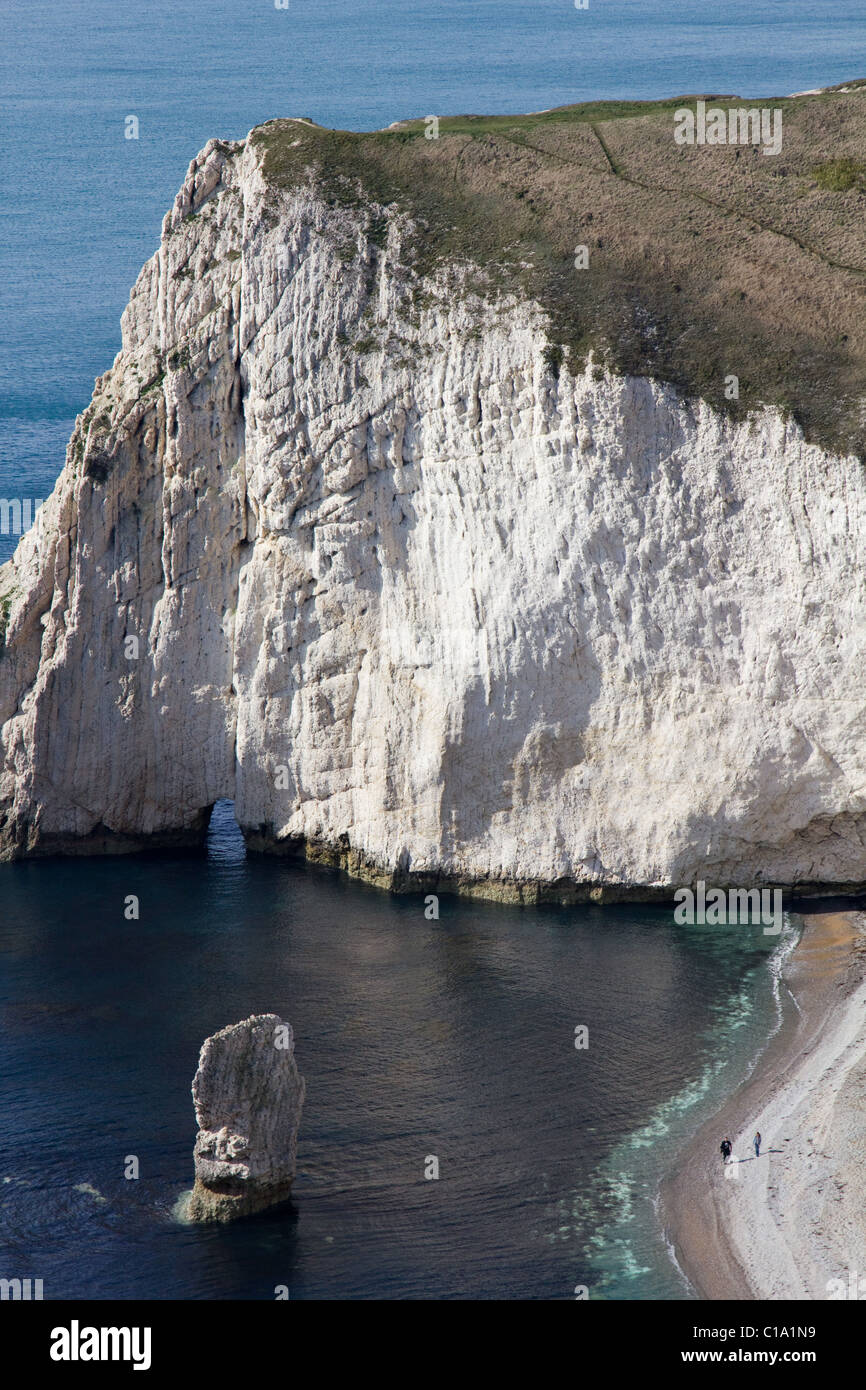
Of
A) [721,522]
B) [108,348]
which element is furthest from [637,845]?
→ [108,348]

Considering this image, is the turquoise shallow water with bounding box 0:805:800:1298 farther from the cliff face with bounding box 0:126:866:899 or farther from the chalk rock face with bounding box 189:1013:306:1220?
the cliff face with bounding box 0:126:866:899

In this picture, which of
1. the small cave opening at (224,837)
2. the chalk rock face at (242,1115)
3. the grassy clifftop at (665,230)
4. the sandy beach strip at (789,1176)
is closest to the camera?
the sandy beach strip at (789,1176)

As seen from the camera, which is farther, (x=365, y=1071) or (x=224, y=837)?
(x=224, y=837)

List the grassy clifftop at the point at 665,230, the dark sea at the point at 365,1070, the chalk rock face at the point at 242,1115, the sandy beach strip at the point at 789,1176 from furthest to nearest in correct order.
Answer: the grassy clifftop at the point at 665,230
the chalk rock face at the point at 242,1115
the dark sea at the point at 365,1070
the sandy beach strip at the point at 789,1176

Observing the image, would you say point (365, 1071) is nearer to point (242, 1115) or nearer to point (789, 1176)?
point (242, 1115)

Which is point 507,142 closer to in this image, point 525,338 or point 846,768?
point 525,338

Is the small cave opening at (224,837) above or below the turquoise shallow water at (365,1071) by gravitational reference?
above

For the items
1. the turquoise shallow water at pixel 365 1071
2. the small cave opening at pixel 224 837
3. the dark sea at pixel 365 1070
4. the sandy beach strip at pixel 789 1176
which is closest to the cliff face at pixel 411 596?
the small cave opening at pixel 224 837

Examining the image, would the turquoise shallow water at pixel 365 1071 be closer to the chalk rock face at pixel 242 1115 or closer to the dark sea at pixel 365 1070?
the dark sea at pixel 365 1070

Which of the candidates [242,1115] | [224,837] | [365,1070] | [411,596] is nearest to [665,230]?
[411,596]
